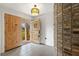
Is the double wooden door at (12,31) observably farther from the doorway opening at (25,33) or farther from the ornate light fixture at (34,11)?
the ornate light fixture at (34,11)

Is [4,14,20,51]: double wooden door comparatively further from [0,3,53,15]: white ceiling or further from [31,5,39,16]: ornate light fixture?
[31,5,39,16]: ornate light fixture

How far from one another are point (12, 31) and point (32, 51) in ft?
1.52

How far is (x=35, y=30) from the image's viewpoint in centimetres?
216

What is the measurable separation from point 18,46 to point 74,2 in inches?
44.5

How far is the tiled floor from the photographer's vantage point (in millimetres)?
1998

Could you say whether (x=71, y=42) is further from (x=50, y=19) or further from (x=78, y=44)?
(x=50, y=19)

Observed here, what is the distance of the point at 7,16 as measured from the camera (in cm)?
198

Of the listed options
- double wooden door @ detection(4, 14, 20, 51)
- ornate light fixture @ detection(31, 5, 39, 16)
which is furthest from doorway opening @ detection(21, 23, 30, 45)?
ornate light fixture @ detection(31, 5, 39, 16)

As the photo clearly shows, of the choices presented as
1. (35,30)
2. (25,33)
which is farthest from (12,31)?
(35,30)

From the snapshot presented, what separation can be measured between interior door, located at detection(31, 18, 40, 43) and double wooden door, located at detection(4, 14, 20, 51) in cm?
25

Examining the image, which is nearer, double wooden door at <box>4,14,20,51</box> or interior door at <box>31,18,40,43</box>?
double wooden door at <box>4,14,20,51</box>

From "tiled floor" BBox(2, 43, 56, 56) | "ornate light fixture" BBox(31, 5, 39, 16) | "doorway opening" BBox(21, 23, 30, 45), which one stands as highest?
"ornate light fixture" BBox(31, 5, 39, 16)

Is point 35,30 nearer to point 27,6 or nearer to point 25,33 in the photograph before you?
point 25,33

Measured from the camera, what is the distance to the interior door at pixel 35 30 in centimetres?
212
